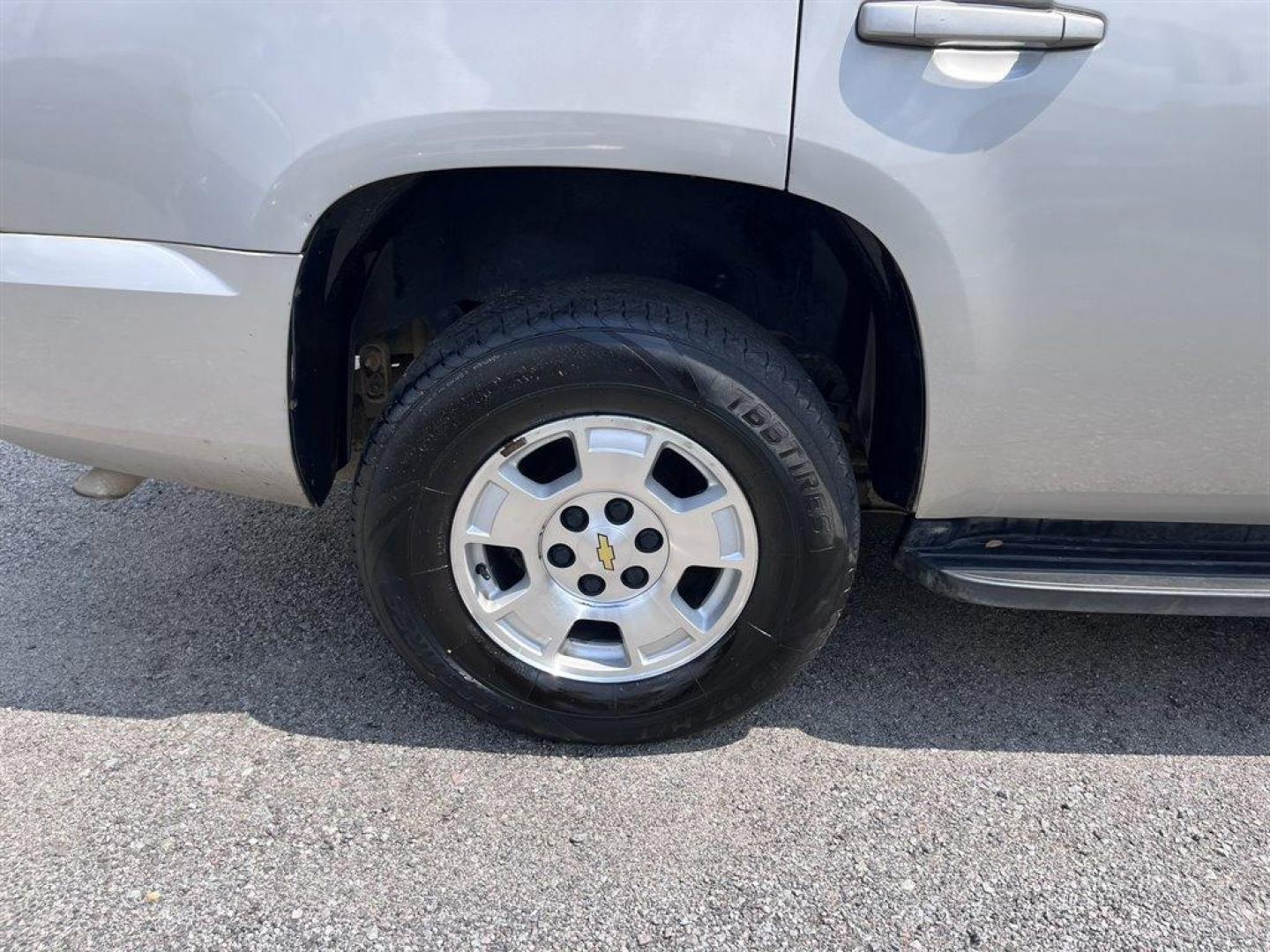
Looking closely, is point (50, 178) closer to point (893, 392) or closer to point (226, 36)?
point (226, 36)

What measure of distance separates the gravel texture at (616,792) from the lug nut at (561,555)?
41cm

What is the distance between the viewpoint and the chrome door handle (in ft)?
5.91

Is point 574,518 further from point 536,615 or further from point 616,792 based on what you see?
point 616,792

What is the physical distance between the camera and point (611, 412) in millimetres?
2107

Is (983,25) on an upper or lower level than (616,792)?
upper

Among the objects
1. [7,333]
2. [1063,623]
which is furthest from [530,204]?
[1063,623]

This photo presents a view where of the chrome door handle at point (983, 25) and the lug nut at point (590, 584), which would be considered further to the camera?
the lug nut at point (590, 584)

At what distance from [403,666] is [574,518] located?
2.18 ft

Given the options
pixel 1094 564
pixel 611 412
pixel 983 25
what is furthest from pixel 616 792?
pixel 983 25

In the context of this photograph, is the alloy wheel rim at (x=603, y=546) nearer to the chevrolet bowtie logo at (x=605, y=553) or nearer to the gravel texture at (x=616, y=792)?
the chevrolet bowtie logo at (x=605, y=553)

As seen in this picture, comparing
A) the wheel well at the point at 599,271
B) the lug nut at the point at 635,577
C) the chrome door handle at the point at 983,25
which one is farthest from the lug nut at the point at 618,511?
the chrome door handle at the point at 983,25

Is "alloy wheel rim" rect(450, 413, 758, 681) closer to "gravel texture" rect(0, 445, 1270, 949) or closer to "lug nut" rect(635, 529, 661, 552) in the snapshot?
"lug nut" rect(635, 529, 661, 552)

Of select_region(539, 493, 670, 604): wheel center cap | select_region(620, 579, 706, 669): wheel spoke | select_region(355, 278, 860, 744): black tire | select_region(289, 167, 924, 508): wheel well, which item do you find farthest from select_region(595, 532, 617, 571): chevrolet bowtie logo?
select_region(289, 167, 924, 508): wheel well

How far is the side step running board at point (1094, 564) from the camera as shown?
2.20m
